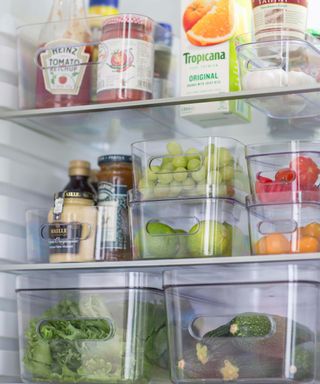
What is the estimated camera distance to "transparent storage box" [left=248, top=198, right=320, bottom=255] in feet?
6.15

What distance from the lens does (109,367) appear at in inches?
78.5

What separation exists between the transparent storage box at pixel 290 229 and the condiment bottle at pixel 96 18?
1.77ft

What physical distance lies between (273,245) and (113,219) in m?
0.38

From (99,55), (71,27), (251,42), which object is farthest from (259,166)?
(71,27)

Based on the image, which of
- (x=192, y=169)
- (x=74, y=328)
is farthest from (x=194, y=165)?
(x=74, y=328)

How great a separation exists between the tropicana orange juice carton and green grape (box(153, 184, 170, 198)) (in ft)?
0.69

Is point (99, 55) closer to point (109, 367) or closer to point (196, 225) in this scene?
point (196, 225)

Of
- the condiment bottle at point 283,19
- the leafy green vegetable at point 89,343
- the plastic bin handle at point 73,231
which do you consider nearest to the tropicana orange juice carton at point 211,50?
the condiment bottle at point 283,19

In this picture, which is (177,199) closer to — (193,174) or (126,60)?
(193,174)

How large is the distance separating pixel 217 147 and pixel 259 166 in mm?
94

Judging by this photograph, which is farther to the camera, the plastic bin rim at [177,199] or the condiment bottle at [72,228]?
the condiment bottle at [72,228]

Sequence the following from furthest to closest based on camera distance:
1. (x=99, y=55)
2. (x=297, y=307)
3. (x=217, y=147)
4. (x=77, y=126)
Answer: (x=77, y=126), (x=99, y=55), (x=217, y=147), (x=297, y=307)

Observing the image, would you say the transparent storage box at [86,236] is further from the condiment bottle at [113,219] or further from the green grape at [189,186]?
the green grape at [189,186]

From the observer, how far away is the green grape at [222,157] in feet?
6.52
